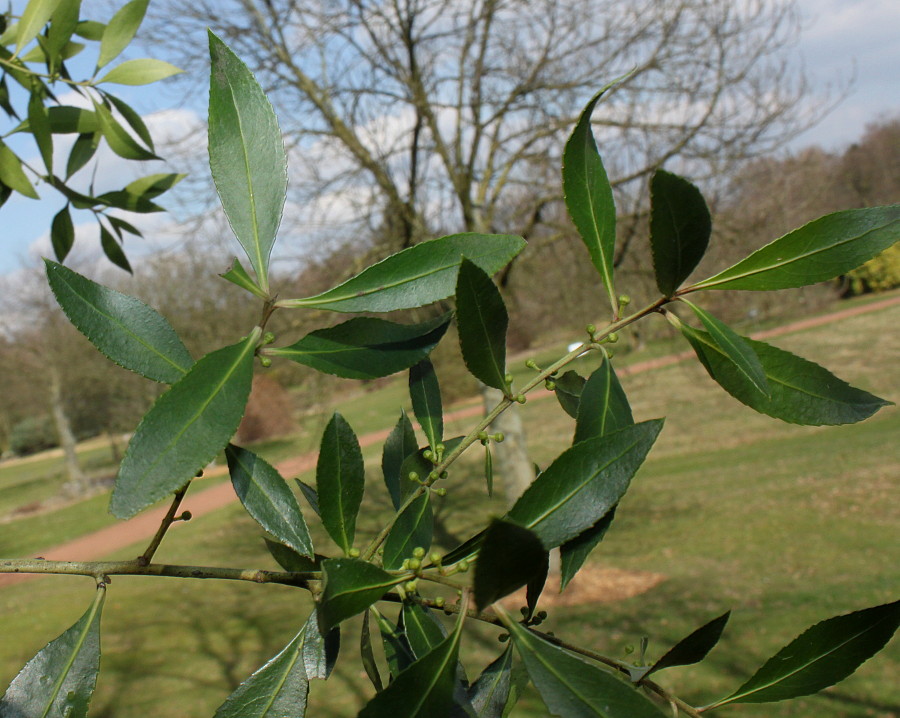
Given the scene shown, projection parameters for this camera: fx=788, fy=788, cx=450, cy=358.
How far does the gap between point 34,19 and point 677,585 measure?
25.6 ft

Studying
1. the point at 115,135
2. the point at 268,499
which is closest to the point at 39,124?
the point at 115,135

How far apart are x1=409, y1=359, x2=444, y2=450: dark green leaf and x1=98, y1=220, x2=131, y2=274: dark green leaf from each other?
0.74m

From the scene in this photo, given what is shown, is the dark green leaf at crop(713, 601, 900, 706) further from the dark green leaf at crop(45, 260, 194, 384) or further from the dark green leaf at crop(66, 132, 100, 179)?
the dark green leaf at crop(66, 132, 100, 179)

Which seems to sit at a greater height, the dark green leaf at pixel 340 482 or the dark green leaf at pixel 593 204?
the dark green leaf at pixel 593 204

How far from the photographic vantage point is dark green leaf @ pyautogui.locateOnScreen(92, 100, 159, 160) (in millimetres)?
1084

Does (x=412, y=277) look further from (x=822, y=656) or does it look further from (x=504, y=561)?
(x=822, y=656)

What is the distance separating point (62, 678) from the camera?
0.51 meters

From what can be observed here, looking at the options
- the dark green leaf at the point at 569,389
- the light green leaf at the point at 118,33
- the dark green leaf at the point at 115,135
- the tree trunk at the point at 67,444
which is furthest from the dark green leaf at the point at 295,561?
the tree trunk at the point at 67,444

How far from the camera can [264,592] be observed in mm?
9984

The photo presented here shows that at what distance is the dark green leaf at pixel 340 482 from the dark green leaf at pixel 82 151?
2.65ft

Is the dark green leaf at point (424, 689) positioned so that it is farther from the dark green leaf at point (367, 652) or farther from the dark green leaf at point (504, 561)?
the dark green leaf at point (367, 652)

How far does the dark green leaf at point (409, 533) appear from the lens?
51cm

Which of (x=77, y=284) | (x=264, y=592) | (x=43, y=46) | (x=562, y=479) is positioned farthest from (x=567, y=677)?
(x=264, y=592)

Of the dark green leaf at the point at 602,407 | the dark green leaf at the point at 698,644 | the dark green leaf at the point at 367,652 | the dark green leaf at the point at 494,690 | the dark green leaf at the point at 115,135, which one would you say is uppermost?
the dark green leaf at the point at 115,135
